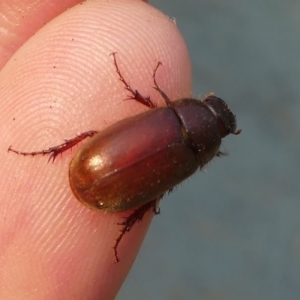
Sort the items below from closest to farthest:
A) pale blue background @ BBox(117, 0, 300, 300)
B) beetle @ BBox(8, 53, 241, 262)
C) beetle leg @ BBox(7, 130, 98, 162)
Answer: beetle @ BBox(8, 53, 241, 262) → beetle leg @ BBox(7, 130, 98, 162) → pale blue background @ BBox(117, 0, 300, 300)

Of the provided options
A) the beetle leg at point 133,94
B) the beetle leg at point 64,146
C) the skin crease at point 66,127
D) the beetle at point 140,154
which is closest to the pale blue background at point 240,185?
the skin crease at point 66,127

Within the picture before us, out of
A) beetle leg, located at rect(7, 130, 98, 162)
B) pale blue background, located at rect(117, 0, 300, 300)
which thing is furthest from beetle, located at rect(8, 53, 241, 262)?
pale blue background, located at rect(117, 0, 300, 300)

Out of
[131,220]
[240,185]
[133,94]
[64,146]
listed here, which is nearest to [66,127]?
[64,146]

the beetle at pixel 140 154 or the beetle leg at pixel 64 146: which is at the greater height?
the beetle leg at pixel 64 146

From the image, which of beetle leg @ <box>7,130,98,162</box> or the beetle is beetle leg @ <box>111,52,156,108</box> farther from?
beetle leg @ <box>7,130,98,162</box>

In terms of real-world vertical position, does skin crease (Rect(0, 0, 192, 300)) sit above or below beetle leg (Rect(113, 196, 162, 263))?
above

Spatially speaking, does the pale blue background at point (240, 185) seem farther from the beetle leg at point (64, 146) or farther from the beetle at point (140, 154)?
the beetle leg at point (64, 146)

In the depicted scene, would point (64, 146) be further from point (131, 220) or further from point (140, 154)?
point (131, 220)
